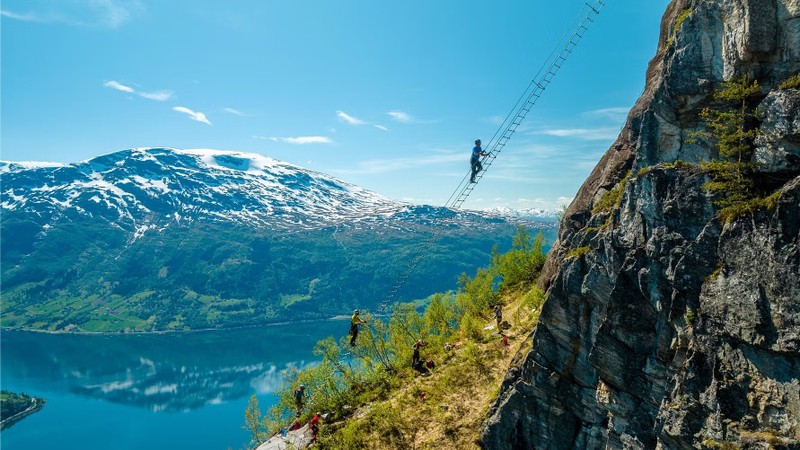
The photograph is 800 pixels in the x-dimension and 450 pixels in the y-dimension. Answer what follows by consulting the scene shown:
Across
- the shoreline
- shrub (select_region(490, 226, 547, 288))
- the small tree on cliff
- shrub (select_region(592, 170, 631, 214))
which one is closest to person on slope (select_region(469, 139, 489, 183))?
shrub (select_region(592, 170, 631, 214))

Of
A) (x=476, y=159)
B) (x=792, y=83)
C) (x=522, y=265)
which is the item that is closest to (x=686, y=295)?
(x=792, y=83)

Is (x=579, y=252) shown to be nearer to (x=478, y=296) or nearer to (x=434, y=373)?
(x=434, y=373)

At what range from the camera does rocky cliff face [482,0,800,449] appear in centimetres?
1645

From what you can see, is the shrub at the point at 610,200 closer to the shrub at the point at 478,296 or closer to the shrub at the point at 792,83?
the shrub at the point at 792,83

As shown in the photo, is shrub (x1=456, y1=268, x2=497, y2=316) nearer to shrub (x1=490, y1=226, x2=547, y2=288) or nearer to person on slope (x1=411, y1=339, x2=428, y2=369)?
shrub (x1=490, y1=226, x2=547, y2=288)

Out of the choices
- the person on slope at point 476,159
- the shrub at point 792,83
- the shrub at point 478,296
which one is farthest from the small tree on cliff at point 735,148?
the shrub at point 478,296

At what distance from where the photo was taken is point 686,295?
19.6 m

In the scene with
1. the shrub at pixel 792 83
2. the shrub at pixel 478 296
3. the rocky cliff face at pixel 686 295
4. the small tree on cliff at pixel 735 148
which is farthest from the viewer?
the shrub at pixel 478 296

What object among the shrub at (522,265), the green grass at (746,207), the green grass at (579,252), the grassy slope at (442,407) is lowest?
the grassy slope at (442,407)

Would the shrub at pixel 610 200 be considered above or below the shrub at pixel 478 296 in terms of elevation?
above

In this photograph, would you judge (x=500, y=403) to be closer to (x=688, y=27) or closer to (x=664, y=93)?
(x=664, y=93)

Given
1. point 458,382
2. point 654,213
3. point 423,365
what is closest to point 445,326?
point 423,365

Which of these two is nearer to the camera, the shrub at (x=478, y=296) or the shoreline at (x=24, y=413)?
the shrub at (x=478, y=296)

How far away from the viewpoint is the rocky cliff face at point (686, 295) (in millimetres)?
16453
